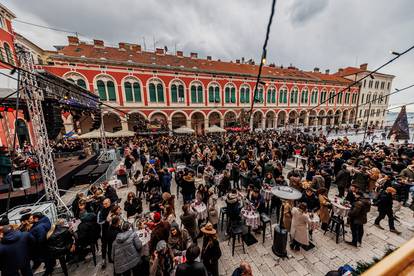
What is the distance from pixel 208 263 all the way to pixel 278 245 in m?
2.04

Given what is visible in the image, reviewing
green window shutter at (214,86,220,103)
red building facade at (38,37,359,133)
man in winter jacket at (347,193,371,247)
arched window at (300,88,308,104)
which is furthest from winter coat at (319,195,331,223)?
arched window at (300,88,308,104)

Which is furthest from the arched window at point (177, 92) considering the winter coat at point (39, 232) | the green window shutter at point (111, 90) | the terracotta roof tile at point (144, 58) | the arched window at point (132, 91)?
the winter coat at point (39, 232)

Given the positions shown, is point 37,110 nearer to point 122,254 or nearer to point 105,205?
point 105,205

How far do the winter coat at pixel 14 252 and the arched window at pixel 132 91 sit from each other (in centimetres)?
1973

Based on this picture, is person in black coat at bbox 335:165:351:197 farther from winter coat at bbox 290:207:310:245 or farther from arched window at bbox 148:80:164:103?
arched window at bbox 148:80:164:103

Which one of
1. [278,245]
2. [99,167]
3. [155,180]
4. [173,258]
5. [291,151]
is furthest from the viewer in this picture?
[291,151]

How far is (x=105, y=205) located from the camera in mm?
4336

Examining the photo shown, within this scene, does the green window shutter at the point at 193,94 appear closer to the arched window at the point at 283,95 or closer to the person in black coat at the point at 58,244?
the arched window at the point at 283,95

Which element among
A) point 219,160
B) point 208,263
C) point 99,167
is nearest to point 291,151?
point 219,160

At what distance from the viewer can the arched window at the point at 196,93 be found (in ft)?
78.0

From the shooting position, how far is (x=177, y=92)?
22.9 m

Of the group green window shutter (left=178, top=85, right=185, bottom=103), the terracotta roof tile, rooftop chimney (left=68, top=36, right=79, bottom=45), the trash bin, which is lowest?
the trash bin

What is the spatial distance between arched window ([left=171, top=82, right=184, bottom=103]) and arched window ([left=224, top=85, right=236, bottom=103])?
7.14 metres

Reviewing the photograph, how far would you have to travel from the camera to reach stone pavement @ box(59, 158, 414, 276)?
3953 millimetres
